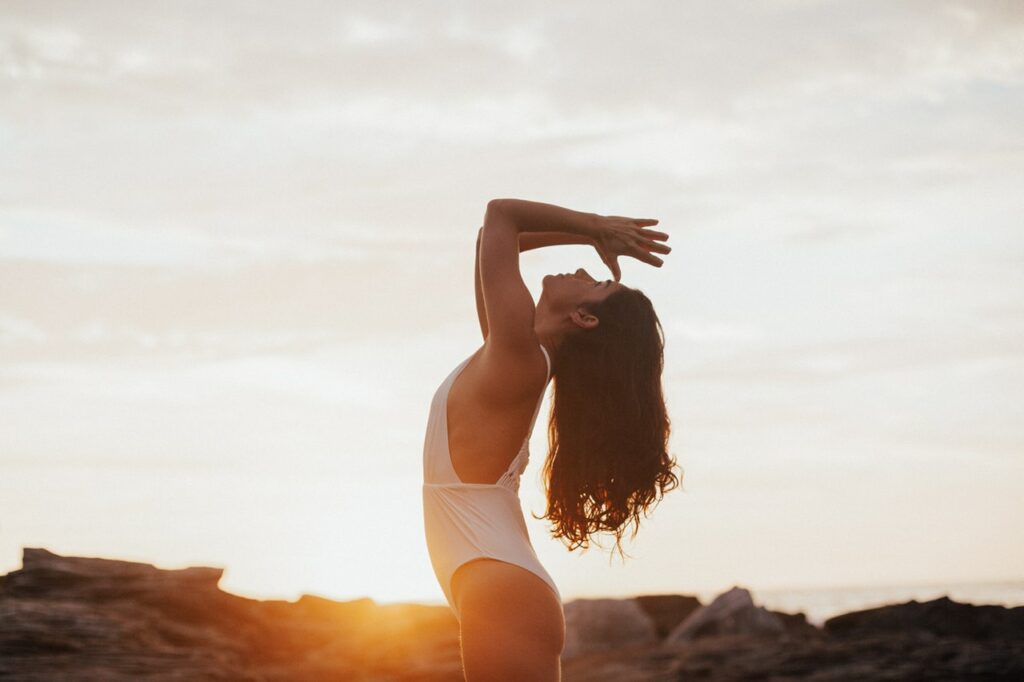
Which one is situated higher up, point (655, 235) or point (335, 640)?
point (655, 235)

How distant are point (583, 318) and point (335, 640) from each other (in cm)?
1089

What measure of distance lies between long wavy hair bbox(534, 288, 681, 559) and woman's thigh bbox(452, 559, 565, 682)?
0.66 meters

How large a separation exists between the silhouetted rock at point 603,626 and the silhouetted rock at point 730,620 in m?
0.63

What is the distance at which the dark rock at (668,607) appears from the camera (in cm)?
2011

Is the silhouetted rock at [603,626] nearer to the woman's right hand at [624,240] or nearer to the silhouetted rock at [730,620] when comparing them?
the silhouetted rock at [730,620]

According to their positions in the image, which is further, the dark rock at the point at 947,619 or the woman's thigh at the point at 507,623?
the dark rock at the point at 947,619

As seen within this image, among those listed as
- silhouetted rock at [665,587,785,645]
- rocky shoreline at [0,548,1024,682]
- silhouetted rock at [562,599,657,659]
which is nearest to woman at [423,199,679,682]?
rocky shoreline at [0,548,1024,682]

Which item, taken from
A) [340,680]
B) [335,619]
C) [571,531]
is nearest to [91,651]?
[340,680]

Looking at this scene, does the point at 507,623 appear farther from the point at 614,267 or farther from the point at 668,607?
the point at 668,607

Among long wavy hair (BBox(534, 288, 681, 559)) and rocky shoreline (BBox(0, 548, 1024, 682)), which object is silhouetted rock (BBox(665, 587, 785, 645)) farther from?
long wavy hair (BBox(534, 288, 681, 559))

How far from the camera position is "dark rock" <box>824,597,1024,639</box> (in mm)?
15406

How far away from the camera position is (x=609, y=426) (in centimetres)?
468

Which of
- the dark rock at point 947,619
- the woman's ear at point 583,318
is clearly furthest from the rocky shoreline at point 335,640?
the woman's ear at point 583,318

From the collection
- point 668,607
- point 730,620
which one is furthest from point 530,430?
point 668,607
